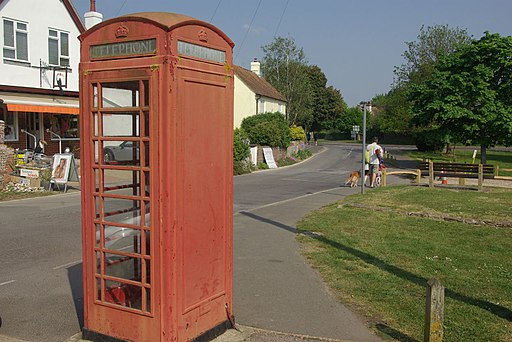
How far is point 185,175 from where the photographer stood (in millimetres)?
4500

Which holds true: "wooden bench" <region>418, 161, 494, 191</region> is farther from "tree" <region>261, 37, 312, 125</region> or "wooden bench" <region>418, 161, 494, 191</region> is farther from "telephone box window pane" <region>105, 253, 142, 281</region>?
"tree" <region>261, 37, 312, 125</region>

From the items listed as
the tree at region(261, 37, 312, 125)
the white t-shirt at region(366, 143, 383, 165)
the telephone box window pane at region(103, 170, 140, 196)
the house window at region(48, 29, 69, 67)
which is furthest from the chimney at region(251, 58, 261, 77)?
the telephone box window pane at region(103, 170, 140, 196)

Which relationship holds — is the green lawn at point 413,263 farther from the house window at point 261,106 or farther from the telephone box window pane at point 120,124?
the house window at point 261,106

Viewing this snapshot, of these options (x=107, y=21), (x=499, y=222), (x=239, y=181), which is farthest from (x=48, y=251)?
(x=239, y=181)

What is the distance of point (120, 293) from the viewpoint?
495cm

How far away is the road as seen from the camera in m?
5.68

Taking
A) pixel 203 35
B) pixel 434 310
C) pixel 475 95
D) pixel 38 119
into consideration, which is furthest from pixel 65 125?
pixel 434 310

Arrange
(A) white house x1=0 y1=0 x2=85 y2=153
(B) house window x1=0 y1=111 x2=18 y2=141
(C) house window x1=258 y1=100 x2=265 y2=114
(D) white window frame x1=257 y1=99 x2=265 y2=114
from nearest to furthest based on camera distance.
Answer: (A) white house x1=0 y1=0 x2=85 y2=153, (B) house window x1=0 y1=111 x2=18 y2=141, (D) white window frame x1=257 y1=99 x2=265 y2=114, (C) house window x1=258 y1=100 x2=265 y2=114

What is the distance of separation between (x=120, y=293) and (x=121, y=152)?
1383 millimetres

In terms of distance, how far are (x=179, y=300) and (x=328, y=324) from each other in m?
1.90

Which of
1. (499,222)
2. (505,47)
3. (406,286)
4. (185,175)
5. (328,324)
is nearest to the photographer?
(185,175)

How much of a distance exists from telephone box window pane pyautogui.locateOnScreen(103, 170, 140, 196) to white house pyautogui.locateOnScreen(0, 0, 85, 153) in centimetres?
1886

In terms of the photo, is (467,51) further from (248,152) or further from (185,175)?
(185,175)

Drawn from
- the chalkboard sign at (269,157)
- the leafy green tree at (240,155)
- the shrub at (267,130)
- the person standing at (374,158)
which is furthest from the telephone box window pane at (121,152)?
the shrub at (267,130)
